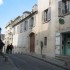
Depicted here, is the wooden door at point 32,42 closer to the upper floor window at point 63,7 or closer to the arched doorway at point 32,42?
the arched doorway at point 32,42

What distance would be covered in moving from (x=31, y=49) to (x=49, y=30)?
920 cm

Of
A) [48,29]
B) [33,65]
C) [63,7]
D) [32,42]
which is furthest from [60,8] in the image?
[32,42]

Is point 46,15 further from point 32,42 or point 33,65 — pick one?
point 33,65

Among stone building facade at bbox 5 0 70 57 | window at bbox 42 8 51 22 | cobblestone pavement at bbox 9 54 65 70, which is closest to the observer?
cobblestone pavement at bbox 9 54 65 70

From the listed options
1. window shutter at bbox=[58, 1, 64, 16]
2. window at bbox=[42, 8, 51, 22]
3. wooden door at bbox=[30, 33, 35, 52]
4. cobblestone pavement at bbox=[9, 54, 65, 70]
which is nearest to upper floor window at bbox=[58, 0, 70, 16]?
window shutter at bbox=[58, 1, 64, 16]

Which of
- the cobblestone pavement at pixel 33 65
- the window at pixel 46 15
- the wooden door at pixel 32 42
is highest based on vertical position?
the window at pixel 46 15

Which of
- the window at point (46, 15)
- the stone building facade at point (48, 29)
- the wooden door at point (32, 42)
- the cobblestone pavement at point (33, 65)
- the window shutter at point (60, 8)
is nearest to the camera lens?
the cobblestone pavement at point (33, 65)

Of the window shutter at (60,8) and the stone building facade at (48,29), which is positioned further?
the window shutter at (60,8)

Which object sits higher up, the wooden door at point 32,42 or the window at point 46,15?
the window at point 46,15

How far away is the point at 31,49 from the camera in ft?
130

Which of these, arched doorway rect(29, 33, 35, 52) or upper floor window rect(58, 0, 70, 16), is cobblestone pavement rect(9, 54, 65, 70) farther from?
arched doorway rect(29, 33, 35, 52)

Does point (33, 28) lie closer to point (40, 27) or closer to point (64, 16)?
point (40, 27)

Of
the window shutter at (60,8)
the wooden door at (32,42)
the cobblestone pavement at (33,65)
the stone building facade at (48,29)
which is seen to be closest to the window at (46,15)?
the stone building facade at (48,29)

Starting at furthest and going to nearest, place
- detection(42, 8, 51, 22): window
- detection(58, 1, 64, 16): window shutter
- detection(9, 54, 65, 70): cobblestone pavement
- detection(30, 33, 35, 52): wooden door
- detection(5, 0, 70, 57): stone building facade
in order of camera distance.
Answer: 1. detection(30, 33, 35, 52): wooden door
2. detection(42, 8, 51, 22): window
3. detection(58, 1, 64, 16): window shutter
4. detection(5, 0, 70, 57): stone building facade
5. detection(9, 54, 65, 70): cobblestone pavement
